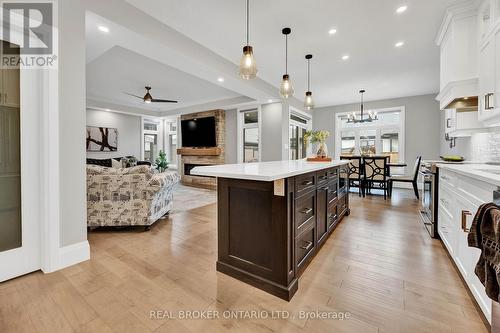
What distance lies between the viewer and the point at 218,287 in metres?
1.77

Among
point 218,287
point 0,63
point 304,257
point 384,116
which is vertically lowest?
point 218,287

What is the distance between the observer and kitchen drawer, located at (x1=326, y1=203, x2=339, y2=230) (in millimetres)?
2665

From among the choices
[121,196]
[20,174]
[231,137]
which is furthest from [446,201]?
[231,137]

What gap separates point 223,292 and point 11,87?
2.49m

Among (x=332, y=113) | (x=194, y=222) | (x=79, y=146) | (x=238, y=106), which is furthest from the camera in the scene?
(x=332, y=113)

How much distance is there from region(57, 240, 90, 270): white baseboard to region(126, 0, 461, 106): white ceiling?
8.73 feet

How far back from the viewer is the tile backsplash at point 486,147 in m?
2.64

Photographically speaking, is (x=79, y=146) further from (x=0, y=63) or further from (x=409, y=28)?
(x=409, y=28)

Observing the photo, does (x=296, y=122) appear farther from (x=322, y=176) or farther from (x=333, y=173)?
(x=322, y=176)

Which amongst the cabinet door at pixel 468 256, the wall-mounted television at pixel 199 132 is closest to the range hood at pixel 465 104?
the cabinet door at pixel 468 256

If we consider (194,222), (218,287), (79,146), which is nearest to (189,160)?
(194,222)

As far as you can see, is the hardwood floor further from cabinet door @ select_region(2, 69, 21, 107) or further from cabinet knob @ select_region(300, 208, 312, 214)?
cabinet door @ select_region(2, 69, 21, 107)

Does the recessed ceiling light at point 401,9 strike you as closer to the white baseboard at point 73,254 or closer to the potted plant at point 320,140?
the potted plant at point 320,140

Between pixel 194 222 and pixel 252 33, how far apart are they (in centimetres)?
295
